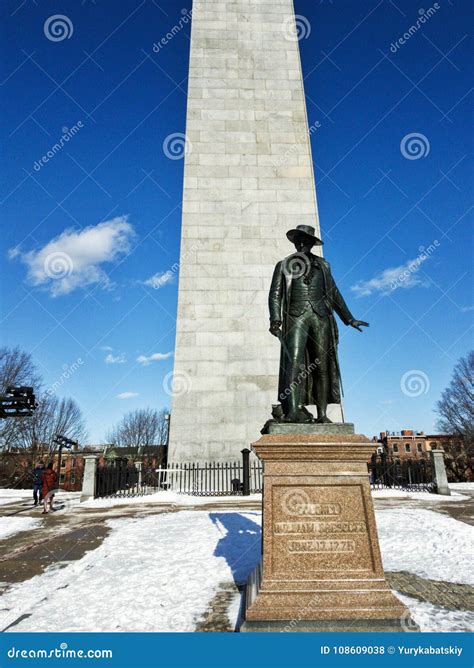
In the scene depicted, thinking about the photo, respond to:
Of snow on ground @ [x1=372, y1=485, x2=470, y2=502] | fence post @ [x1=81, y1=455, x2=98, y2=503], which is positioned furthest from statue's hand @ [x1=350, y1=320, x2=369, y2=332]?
fence post @ [x1=81, y1=455, x2=98, y2=503]

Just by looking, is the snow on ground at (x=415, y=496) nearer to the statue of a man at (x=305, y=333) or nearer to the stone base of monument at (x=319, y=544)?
the statue of a man at (x=305, y=333)

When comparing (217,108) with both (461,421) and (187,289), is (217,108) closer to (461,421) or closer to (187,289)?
(187,289)

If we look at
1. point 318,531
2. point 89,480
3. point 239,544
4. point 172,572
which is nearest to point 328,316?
point 318,531

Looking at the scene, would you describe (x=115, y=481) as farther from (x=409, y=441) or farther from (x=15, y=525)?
(x=409, y=441)

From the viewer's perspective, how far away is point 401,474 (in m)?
18.2

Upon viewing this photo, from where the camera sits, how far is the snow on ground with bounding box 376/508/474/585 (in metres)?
5.88

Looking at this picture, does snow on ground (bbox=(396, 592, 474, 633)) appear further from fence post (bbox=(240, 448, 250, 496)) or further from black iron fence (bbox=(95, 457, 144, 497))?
black iron fence (bbox=(95, 457, 144, 497))

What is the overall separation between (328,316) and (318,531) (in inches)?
102

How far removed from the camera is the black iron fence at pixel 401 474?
1748cm

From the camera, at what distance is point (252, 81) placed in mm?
21266

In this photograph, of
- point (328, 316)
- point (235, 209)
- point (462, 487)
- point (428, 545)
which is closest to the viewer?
point (328, 316)

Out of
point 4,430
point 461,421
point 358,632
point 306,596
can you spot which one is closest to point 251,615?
point 306,596

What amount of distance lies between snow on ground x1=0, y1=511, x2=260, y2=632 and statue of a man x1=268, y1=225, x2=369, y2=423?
7.98 ft

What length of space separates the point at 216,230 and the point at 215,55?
982 cm
